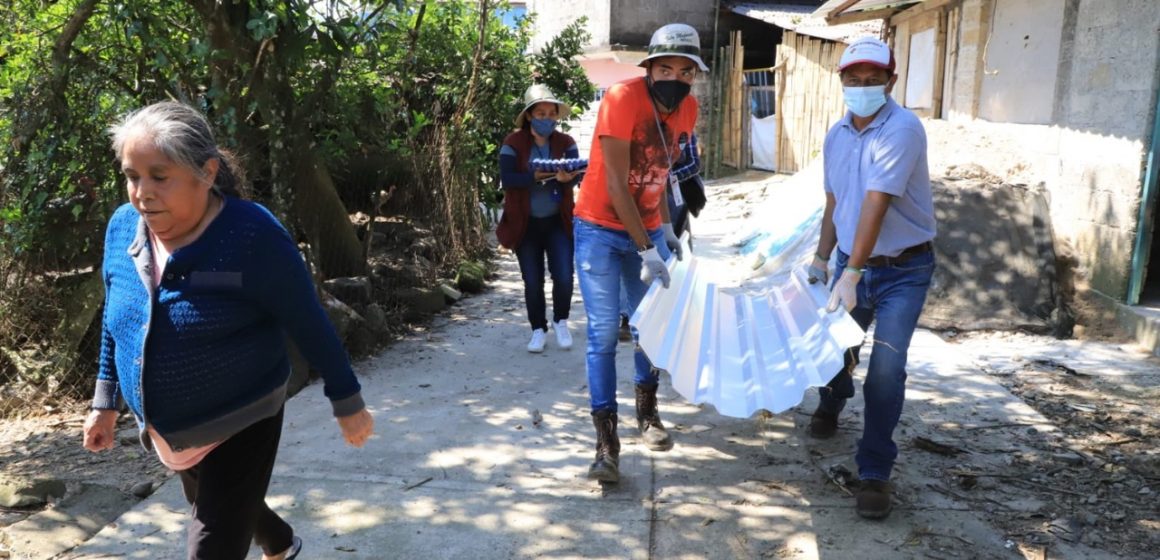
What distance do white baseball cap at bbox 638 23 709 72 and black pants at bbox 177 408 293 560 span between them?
2062mm

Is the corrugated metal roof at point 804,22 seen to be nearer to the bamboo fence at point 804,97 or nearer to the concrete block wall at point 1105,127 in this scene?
the bamboo fence at point 804,97

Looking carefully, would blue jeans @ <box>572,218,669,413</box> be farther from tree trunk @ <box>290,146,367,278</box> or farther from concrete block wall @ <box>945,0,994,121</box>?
concrete block wall @ <box>945,0,994,121</box>

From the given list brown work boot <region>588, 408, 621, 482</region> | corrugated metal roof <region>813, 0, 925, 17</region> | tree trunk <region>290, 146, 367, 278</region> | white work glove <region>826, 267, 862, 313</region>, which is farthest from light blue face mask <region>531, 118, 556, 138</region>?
corrugated metal roof <region>813, 0, 925, 17</region>

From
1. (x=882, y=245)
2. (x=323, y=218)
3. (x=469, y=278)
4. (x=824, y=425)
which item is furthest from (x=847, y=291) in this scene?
(x=469, y=278)

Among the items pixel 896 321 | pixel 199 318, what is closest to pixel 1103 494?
pixel 896 321

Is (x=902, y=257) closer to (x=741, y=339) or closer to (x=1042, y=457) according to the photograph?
(x=741, y=339)

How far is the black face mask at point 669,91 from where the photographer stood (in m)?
3.59

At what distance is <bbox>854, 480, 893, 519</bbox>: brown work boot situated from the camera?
3334 mm

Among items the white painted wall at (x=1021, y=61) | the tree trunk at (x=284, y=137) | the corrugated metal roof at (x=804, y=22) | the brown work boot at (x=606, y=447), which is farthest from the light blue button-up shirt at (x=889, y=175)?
the corrugated metal roof at (x=804, y=22)

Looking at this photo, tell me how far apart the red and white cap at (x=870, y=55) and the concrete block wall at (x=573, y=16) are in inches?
562

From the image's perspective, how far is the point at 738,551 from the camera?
318cm

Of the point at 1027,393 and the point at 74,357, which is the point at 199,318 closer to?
the point at 74,357

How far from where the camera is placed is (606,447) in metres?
3.69

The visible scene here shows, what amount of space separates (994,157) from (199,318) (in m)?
7.25
